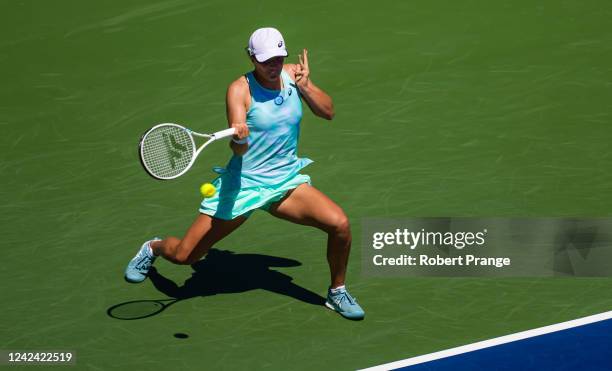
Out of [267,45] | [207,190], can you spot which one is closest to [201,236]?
[207,190]

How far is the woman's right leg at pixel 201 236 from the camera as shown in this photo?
1093cm

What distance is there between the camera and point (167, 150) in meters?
10.5

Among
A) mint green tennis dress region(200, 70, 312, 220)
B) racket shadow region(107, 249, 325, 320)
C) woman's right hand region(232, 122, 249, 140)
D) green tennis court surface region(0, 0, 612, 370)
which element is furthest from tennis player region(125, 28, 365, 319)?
green tennis court surface region(0, 0, 612, 370)

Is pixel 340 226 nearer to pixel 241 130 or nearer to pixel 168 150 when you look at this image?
pixel 241 130

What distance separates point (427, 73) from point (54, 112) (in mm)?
4265

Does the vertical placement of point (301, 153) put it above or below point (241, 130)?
above

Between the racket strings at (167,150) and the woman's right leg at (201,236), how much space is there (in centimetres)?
62

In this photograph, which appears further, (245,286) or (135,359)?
(245,286)

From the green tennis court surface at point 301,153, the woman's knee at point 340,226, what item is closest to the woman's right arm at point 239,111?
the woman's knee at point 340,226

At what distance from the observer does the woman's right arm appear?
10.3 m

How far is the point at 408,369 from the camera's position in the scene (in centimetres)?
1034

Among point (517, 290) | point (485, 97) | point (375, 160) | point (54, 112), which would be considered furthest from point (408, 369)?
point (54, 112)

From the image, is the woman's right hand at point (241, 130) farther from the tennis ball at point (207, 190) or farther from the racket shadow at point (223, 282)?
the racket shadow at point (223, 282)

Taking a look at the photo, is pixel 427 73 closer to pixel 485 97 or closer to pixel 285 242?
pixel 485 97
